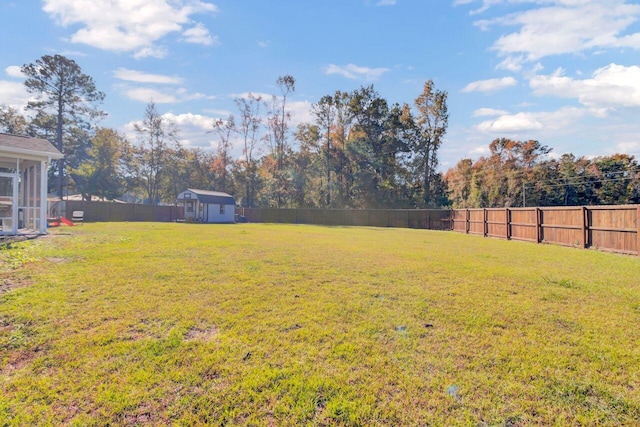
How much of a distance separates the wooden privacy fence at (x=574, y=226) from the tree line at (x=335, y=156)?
60.0ft

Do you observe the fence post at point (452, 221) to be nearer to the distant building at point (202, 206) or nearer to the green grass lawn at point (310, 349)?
the green grass lawn at point (310, 349)

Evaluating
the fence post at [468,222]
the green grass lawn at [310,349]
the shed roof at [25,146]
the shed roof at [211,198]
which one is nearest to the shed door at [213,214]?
the shed roof at [211,198]

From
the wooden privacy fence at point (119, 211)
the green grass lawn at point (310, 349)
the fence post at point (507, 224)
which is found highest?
the wooden privacy fence at point (119, 211)

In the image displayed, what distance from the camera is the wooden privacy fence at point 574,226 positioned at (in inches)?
376

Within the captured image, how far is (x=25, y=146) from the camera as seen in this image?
10.7 meters

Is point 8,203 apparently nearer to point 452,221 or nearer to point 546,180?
point 452,221

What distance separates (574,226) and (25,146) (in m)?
19.1

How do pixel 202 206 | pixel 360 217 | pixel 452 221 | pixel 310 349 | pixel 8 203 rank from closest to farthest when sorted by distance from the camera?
pixel 310 349 → pixel 8 203 → pixel 452 221 → pixel 202 206 → pixel 360 217

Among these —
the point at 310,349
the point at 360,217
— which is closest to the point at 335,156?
the point at 360,217

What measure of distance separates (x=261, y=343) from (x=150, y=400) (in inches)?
40.1

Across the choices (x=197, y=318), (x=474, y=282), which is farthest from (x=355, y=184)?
(x=197, y=318)

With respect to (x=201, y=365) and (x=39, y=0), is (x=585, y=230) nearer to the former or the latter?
(x=201, y=365)

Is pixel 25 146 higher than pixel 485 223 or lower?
higher

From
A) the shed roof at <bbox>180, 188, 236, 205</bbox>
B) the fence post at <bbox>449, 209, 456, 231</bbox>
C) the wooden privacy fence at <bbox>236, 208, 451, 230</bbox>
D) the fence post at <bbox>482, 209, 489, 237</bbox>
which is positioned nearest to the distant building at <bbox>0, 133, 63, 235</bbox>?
the shed roof at <bbox>180, 188, 236, 205</bbox>
